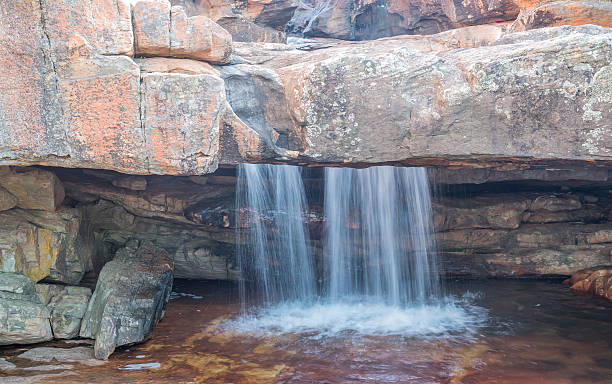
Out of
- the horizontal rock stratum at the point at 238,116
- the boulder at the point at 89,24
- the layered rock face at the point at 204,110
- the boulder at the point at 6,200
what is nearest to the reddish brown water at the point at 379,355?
the layered rock face at the point at 204,110

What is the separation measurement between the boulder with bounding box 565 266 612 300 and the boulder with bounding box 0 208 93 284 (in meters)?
8.45

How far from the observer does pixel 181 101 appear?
4.75 metres

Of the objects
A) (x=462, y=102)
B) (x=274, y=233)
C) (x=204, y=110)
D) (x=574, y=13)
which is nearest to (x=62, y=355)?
(x=204, y=110)

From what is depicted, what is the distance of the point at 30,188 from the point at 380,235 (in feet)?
18.7

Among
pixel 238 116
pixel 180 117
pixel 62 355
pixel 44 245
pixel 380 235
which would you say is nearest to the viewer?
pixel 180 117

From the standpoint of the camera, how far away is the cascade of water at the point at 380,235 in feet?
26.9

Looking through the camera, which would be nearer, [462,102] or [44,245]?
[462,102]

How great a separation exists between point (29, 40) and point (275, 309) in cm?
517

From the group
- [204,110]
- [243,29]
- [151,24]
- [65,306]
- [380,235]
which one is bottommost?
[65,306]

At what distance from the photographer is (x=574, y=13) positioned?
582 centimetres

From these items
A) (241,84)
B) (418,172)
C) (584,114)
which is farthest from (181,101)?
(418,172)

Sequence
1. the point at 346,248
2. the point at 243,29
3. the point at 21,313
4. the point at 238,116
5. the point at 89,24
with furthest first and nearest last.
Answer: the point at 243,29 < the point at 346,248 < the point at 21,313 < the point at 238,116 < the point at 89,24

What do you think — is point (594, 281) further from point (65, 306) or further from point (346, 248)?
point (65, 306)

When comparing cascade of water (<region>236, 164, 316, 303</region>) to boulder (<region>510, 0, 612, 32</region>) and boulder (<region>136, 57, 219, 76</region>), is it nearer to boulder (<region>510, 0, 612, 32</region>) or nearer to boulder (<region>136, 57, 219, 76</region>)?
boulder (<region>136, 57, 219, 76</region>)
